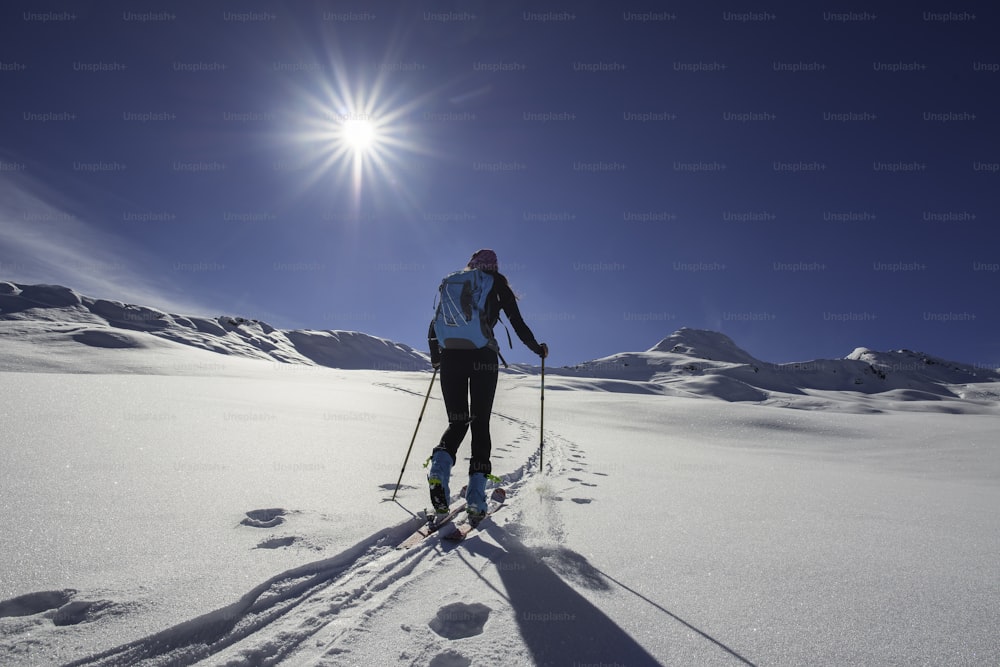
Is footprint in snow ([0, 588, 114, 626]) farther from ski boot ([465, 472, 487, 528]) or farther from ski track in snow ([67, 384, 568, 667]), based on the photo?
ski boot ([465, 472, 487, 528])

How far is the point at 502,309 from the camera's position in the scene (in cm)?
424

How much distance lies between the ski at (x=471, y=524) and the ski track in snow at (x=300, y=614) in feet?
0.37

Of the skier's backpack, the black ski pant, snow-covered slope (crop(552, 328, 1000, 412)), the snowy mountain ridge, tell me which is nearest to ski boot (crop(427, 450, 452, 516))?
the black ski pant

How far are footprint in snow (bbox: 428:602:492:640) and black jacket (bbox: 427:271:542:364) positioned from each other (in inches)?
96.2

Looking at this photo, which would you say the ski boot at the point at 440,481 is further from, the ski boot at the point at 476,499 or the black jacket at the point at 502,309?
the black jacket at the point at 502,309

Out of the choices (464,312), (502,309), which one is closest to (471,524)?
(464,312)

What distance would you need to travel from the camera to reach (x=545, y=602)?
2.08 meters

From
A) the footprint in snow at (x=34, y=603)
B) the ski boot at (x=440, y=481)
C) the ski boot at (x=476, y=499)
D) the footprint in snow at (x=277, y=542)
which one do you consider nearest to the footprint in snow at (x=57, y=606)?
the footprint in snow at (x=34, y=603)

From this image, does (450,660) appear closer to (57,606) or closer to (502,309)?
(57,606)

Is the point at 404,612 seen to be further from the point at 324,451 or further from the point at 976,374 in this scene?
the point at 976,374

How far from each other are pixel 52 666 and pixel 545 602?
1.85m

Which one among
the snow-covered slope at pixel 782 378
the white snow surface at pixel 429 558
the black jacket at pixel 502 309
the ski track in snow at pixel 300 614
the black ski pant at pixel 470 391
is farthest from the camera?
the snow-covered slope at pixel 782 378

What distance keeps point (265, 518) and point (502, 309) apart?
2600mm

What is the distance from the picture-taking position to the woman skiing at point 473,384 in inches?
143
